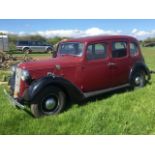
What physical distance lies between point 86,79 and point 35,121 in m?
1.77

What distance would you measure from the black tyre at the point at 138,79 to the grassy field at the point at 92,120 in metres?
1.24

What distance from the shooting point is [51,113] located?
6.49 metres

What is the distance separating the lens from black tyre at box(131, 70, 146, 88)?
836 centimetres

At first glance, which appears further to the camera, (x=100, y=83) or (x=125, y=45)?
(x=125, y=45)

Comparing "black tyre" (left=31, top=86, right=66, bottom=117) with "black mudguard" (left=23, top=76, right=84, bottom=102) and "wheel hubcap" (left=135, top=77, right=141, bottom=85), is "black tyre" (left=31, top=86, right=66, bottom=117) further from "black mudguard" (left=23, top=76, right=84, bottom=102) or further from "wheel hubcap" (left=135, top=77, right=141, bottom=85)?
"wheel hubcap" (left=135, top=77, right=141, bottom=85)

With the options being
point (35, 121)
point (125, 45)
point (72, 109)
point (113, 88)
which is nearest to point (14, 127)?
point (35, 121)

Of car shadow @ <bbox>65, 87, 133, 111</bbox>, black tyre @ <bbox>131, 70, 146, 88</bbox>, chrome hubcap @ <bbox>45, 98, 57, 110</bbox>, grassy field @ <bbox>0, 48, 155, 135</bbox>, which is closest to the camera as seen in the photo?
grassy field @ <bbox>0, 48, 155, 135</bbox>

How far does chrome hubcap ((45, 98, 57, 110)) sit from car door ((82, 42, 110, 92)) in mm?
945

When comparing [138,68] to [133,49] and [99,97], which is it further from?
[99,97]

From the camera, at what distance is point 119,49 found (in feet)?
26.5

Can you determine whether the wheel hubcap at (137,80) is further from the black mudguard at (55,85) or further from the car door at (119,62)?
the black mudguard at (55,85)

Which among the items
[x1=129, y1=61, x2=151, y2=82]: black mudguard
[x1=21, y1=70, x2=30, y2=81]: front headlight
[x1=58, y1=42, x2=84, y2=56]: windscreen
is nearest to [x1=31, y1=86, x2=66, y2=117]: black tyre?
[x1=21, y1=70, x2=30, y2=81]: front headlight

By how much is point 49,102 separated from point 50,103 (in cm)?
3
